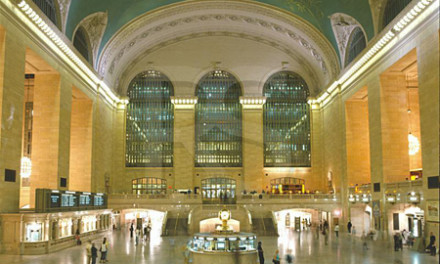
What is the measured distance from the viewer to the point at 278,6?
3281cm

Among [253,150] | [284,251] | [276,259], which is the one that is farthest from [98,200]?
[276,259]

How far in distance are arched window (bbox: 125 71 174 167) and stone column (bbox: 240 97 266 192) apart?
640cm

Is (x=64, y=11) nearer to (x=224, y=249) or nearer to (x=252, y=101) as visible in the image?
(x=224, y=249)

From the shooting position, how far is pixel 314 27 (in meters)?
32.6

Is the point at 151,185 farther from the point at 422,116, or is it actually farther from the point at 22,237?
the point at 422,116

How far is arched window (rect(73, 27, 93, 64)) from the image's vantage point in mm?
28600

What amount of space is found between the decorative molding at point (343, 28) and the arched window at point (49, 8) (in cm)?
1696

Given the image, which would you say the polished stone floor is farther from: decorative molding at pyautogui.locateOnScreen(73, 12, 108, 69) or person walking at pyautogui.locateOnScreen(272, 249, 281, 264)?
decorative molding at pyautogui.locateOnScreen(73, 12, 108, 69)

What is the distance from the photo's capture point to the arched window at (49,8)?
75.4 feet

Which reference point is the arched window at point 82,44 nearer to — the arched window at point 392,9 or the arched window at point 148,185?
the arched window at point 148,185

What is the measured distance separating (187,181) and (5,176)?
20614 mm

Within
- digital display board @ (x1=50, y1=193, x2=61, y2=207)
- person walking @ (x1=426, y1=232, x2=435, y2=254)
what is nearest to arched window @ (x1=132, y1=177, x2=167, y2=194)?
digital display board @ (x1=50, y1=193, x2=61, y2=207)

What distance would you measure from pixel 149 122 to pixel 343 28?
18259 mm

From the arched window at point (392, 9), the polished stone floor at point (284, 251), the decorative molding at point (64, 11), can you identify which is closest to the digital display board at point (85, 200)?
the polished stone floor at point (284, 251)
